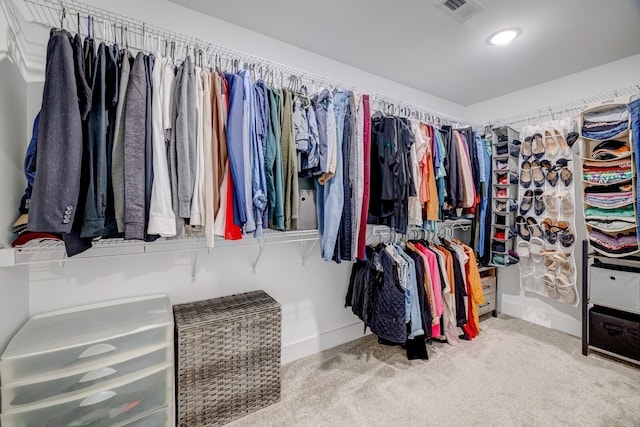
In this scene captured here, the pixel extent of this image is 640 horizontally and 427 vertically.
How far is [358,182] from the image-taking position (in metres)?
1.68

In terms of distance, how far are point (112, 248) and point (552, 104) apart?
12.6 feet

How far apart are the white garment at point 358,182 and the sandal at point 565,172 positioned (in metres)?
1.90

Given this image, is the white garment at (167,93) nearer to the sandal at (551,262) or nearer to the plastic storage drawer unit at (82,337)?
the plastic storage drawer unit at (82,337)

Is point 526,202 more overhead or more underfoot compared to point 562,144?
more underfoot

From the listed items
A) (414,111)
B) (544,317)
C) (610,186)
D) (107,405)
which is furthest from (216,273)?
(544,317)

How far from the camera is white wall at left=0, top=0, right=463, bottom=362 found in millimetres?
1351

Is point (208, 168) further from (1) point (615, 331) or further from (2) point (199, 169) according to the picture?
(1) point (615, 331)

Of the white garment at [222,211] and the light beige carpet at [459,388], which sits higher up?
the white garment at [222,211]

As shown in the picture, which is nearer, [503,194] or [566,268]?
[566,268]

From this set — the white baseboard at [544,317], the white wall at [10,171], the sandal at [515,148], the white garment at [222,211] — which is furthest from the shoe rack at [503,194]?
the white wall at [10,171]

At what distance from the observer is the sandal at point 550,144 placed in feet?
7.77

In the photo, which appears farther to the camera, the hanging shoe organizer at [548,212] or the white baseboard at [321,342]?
the hanging shoe organizer at [548,212]

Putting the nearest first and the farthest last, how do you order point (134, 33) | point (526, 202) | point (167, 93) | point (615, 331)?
point (167, 93), point (134, 33), point (615, 331), point (526, 202)

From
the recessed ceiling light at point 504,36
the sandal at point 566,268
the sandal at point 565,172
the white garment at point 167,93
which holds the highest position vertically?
the recessed ceiling light at point 504,36
